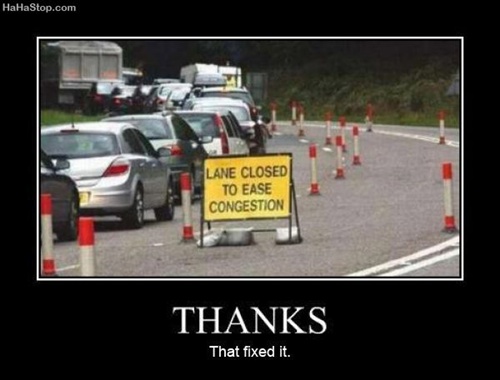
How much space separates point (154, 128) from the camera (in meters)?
27.7

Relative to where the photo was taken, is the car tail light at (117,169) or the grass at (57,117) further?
the grass at (57,117)

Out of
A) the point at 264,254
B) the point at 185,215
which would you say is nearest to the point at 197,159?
the point at 185,215

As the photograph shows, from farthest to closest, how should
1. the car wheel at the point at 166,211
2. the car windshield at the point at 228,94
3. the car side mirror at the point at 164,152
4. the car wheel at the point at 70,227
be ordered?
the car windshield at the point at 228,94
the car side mirror at the point at 164,152
the car wheel at the point at 166,211
the car wheel at the point at 70,227

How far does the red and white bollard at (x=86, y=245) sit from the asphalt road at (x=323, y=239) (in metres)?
1.91

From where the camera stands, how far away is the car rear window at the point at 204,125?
31.2 meters

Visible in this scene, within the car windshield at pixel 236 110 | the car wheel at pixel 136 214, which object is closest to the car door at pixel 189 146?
the car wheel at pixel 136 214

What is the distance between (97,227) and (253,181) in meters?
4.60

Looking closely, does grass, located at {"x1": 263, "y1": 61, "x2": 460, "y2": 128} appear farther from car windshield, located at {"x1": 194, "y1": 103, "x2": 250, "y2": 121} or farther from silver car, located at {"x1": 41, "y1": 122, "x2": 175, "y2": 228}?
silver car, located at {"x1": 41, "y1": 122, "x2": 175, "y2": 228}

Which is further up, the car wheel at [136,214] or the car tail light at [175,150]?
the car tail light at [175,150]

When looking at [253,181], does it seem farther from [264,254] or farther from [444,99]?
[444,99]

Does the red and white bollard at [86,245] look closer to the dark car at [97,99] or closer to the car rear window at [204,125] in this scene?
the car rear window at [204,125]

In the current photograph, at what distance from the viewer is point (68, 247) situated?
19656mm

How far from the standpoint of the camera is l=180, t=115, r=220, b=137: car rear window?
3123 cm

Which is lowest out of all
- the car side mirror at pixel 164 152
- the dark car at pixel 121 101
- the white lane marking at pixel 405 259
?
the white lane marking at pixel 405 259
